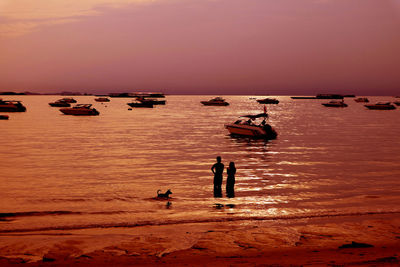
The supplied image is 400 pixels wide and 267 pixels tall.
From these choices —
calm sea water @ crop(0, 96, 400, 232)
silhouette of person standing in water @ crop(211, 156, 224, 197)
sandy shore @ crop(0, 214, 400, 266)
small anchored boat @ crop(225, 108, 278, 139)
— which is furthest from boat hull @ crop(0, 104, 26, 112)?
sandy shore @ crop(0, 214, 400, 266)

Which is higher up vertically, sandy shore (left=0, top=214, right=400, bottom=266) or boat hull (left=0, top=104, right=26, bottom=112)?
sandy shore (left=0, top=214, right=400, bottom=266)

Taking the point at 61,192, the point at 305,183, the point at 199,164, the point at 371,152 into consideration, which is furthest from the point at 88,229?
the point at 371,152

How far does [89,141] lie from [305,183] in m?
25.6

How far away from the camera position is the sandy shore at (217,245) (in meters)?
8.84

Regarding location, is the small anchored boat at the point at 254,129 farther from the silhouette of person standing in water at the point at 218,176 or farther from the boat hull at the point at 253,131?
the silhouette of person standing in water at the point at 218,176

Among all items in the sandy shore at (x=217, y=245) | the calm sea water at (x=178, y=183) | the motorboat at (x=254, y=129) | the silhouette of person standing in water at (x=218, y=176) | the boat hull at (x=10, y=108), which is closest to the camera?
the sandy shore at (x=217, y=245)

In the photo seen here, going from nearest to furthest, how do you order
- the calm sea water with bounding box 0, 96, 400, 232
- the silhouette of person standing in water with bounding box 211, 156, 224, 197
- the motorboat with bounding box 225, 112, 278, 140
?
the calm sea water with bounding box 0, 96, 400, 232
the silhouette of person standing in water with bounding box 211, 156, 224, 197
the motorboat with bounding box 225, 112, 278, 140

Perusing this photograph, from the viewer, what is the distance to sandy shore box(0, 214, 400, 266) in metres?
8.84

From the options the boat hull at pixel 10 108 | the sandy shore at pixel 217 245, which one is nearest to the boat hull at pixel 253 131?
the sandy shore at pixel 217 245

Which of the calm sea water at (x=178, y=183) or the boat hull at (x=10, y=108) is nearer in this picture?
the calm sea water at (x=178, y=183)

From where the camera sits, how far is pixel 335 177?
21719 mm

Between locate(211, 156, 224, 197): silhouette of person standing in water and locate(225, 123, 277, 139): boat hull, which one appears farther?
locate(225, 123, 277, 139): boat hull

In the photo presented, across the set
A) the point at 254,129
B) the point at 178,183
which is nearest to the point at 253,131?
the point at 254,129

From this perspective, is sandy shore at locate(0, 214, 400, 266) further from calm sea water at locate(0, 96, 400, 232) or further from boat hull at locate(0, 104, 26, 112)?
boat hull at locate(0, 104, 26, 112)
